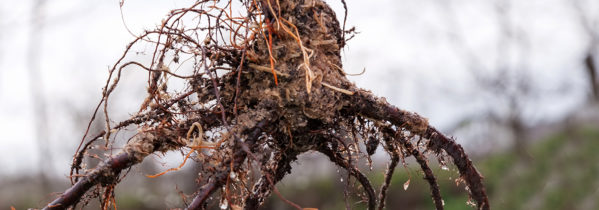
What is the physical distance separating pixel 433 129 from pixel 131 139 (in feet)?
2.75

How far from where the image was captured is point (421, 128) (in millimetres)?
1280

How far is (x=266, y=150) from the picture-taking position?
1146 millimetres

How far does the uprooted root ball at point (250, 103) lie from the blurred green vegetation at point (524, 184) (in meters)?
4.54

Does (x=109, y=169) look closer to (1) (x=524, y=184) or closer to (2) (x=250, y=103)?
(2) (x=250, y=103)

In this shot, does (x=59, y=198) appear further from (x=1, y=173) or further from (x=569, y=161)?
(x=1, y=173)

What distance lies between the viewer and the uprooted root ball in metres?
1.10

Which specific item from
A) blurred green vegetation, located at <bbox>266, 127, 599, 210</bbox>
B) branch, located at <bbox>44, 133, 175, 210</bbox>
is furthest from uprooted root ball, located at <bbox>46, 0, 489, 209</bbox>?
blurred green vegetation, located at <bbox>266, 127, 599, 210</bbox>

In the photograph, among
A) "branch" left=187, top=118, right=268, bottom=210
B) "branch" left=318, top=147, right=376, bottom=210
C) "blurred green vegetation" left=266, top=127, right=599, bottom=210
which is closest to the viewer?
"branch" left=187, top=118, right=268, bottom=210

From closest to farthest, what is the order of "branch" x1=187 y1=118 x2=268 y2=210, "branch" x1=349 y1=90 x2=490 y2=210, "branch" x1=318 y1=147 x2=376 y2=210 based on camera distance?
"branch" x1=187 y1=118 x2=268 y2=210 < "branch" x1=349 y1=90 x2=490 y2=210 < "branch" x1=318 y1=147 x2=376 y2=210

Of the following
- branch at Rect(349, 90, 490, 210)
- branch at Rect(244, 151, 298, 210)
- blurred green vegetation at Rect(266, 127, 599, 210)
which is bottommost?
branch at Rect(244, 151, 298, 210)

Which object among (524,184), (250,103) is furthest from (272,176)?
(524,184)

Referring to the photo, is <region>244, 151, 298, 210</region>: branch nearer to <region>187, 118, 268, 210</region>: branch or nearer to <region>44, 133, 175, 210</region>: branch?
<region>187, 118, 268, 210</region>: branch

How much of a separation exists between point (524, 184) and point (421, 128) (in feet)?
20.2

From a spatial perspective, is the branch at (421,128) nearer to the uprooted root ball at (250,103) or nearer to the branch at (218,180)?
the uprooted root ball at (250,103)
